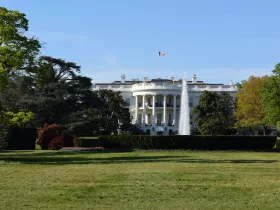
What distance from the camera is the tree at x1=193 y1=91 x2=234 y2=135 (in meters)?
72.7

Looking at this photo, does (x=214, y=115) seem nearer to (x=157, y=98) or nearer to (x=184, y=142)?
(x=157, y=98)

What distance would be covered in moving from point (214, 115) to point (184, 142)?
108 feet

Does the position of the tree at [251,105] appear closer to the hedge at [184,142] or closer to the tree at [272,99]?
the tree at [272,99]

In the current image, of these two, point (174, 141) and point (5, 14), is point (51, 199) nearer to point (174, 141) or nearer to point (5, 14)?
point (5, 14)

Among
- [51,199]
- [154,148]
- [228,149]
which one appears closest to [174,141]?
[154,148]

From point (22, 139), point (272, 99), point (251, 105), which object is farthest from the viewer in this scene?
point (251, 105)

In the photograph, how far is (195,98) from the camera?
104562mm

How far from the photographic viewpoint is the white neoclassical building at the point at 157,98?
320 feet

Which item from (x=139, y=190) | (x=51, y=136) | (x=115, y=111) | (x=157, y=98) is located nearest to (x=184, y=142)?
(x=51, y=136)

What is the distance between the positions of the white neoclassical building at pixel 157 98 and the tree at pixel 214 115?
21.0 metres

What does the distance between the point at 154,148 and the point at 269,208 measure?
31136 mm

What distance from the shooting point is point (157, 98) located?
102m

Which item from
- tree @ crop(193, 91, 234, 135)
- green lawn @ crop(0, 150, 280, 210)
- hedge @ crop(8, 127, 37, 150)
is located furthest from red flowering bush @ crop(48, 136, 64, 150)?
tree @ crop(193, 91, 234, 135)

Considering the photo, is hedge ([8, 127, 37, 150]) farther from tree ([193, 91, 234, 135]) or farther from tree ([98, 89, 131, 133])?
tree ([193, 91, 234, 135])
